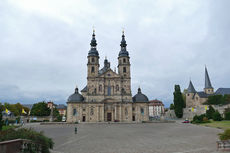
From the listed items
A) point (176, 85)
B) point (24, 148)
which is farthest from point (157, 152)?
point (176, 85)

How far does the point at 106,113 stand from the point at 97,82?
11.4 m

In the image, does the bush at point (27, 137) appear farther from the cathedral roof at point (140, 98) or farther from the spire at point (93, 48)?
the spire at point (93, 48)

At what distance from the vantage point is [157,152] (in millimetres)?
12078

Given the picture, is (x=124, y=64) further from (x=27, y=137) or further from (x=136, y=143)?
(x=27, y=137)

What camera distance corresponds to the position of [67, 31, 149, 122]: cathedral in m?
57.2

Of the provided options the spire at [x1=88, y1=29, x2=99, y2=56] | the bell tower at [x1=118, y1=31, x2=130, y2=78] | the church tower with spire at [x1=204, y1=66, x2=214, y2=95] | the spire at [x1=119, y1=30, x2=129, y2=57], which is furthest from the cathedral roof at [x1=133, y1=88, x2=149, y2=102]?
the church tower with spire at [x1=204, y1=66, x2=214, y2=95]

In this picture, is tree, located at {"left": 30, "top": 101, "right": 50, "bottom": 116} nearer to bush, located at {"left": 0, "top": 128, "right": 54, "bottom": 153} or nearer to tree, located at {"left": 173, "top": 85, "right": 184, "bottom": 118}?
tree, located at {"left": 173, "top": 85, "right": 184, "bottom": 118}

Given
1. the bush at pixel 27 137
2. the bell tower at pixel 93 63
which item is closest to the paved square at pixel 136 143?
the bush at pixel 27 137

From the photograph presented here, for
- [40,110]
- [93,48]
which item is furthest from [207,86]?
[40,110]

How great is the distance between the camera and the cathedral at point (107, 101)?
2253 inches

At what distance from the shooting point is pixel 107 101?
58.0 metres

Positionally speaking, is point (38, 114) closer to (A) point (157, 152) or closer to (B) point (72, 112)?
(B) point (72, 112)

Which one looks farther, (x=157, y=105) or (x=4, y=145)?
(x=157, y=105)

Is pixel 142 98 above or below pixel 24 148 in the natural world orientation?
above
